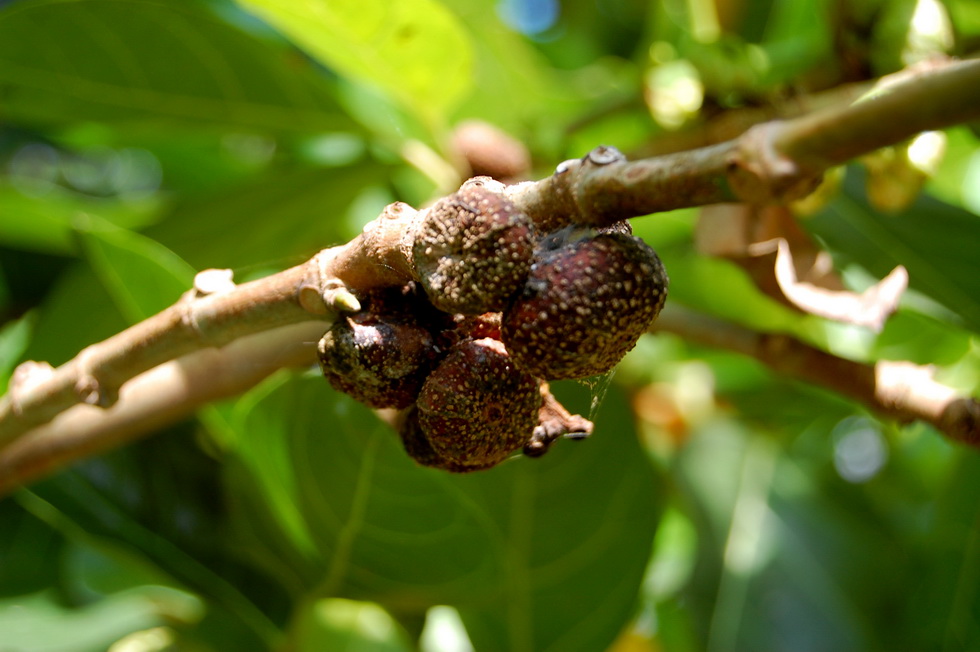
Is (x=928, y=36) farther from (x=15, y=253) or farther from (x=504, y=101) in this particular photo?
(x=15, y=253)

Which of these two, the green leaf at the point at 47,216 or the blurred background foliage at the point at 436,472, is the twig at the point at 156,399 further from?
the green leaf at the point at 47,216

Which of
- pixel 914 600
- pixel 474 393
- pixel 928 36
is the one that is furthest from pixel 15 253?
pixel 914 600

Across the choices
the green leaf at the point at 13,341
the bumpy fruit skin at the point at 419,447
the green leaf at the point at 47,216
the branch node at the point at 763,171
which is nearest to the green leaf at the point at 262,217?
the green leaf at the point at 47,216

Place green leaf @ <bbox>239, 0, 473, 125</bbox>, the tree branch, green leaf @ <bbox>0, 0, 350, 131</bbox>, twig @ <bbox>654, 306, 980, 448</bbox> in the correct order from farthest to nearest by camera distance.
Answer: green leaf @ <bbox>0, 0, 350, 131</bbox>
green leaf @ <bbox>239, 0, 473, 125</bbox>
twig @ <bbox>654, 306, 980, 448</bbox>
the tree branch

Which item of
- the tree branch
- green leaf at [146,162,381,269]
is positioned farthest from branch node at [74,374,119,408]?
green leaf at [146,162,381,269]

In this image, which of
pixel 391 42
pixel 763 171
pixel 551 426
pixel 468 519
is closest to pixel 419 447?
pixel 551 426

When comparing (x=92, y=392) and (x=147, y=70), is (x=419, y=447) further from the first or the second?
(x=147, y=70)

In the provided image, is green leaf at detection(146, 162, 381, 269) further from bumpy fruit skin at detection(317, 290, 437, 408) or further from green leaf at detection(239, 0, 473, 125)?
bumpy fruit skin at detection(317, 290, 437, 408)
